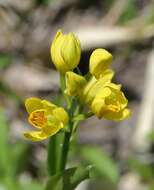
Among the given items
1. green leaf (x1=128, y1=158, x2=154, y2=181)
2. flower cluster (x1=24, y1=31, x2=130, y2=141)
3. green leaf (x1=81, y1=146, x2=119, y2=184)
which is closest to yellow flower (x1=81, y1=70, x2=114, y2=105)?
flower cluster (x1=24, y1=31, x2=130, y2=141)

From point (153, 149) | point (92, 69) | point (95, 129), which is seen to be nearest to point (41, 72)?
point (95, 129)

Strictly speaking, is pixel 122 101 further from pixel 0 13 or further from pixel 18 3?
pixel 18 3

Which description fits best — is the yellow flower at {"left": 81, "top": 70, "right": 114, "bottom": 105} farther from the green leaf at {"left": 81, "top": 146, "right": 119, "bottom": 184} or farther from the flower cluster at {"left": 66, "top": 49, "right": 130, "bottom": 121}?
the green leaf at {"left": 81, "top": 146, "right": 119, "bottom": 184}

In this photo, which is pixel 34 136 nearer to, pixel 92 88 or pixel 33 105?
pixel 33 105

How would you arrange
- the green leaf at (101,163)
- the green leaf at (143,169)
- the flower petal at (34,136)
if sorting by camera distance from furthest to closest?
the green leaf at (143,169), the green leaf at (101,163), the flower petal at (34,136)

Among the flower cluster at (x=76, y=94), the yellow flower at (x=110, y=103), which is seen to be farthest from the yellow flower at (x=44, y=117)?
the yellow flower at (x=110, y=103)

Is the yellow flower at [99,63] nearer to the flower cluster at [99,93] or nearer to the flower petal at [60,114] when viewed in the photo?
the flower cluster at [99,93]
